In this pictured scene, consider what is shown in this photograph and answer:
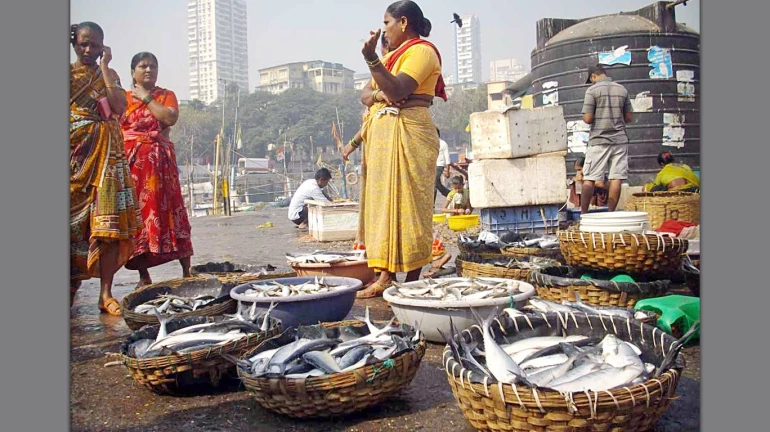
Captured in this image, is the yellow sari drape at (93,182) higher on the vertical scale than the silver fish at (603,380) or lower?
higher

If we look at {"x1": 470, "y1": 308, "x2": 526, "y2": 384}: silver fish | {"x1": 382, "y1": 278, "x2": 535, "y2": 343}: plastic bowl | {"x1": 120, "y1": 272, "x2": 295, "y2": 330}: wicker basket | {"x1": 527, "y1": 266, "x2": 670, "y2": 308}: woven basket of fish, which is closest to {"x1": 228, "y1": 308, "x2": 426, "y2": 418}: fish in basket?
{"x1": 470, "y1": 308, "x2": 526, "y2": 384}: silver fish

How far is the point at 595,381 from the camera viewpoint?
2156mm

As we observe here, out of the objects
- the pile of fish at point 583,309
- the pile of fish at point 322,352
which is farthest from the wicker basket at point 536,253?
the pile of fish at point 322,352

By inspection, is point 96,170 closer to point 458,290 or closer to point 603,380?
point 458,290

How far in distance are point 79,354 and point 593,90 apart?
20.5 ft

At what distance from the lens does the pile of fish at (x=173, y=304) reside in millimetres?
3902

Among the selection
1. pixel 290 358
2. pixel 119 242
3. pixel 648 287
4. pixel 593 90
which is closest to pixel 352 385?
pixel 290 358

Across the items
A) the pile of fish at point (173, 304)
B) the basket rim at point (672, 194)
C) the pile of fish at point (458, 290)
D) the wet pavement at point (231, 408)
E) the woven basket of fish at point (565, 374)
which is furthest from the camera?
the basket rim at point (672, 194)

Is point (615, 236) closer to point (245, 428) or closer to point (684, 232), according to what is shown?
point (684, 232)

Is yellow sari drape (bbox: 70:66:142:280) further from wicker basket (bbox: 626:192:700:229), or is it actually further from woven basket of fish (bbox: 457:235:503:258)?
wicker basket (bbox: 626:192:700:229)

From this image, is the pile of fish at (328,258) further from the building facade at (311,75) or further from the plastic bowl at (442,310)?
the building facade at (311,75)

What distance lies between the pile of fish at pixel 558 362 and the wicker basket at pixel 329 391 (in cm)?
30

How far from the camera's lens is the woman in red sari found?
5.30 meters

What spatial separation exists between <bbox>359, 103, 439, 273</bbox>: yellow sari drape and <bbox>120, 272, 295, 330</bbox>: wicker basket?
787 millimetres
